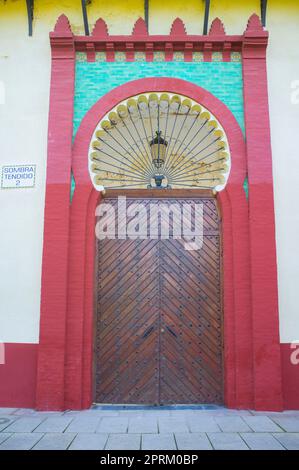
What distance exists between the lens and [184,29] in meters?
5.62

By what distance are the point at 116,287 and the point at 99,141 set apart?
80.6 inches

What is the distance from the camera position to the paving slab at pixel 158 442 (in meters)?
3.67

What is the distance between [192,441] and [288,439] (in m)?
0.96

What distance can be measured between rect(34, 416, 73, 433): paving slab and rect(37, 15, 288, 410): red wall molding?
0.32m

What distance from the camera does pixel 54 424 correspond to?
4.31 m

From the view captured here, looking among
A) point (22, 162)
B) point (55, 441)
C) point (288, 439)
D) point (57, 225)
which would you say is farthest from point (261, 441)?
point (22, 162)

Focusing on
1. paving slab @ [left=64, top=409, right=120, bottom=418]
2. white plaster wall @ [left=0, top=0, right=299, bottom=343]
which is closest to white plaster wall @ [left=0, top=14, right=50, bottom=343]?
white plaster wall @ [left=0, top=0, right=299, bottom=343]

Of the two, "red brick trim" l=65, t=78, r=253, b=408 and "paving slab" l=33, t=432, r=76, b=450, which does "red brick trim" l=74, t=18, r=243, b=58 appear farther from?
"paving slab" l=33, t=432, r=76, b=450

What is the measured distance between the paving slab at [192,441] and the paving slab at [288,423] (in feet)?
Answer: 3.08

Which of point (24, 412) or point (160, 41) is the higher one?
point (160, 41)

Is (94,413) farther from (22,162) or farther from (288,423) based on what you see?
(22,162)

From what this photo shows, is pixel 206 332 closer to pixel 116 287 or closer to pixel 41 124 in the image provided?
pixel 116 287

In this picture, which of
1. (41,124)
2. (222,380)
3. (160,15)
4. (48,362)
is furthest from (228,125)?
(48,362)

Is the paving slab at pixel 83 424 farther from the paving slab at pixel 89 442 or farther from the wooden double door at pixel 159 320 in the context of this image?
the wooden double door at pixel 159 320
